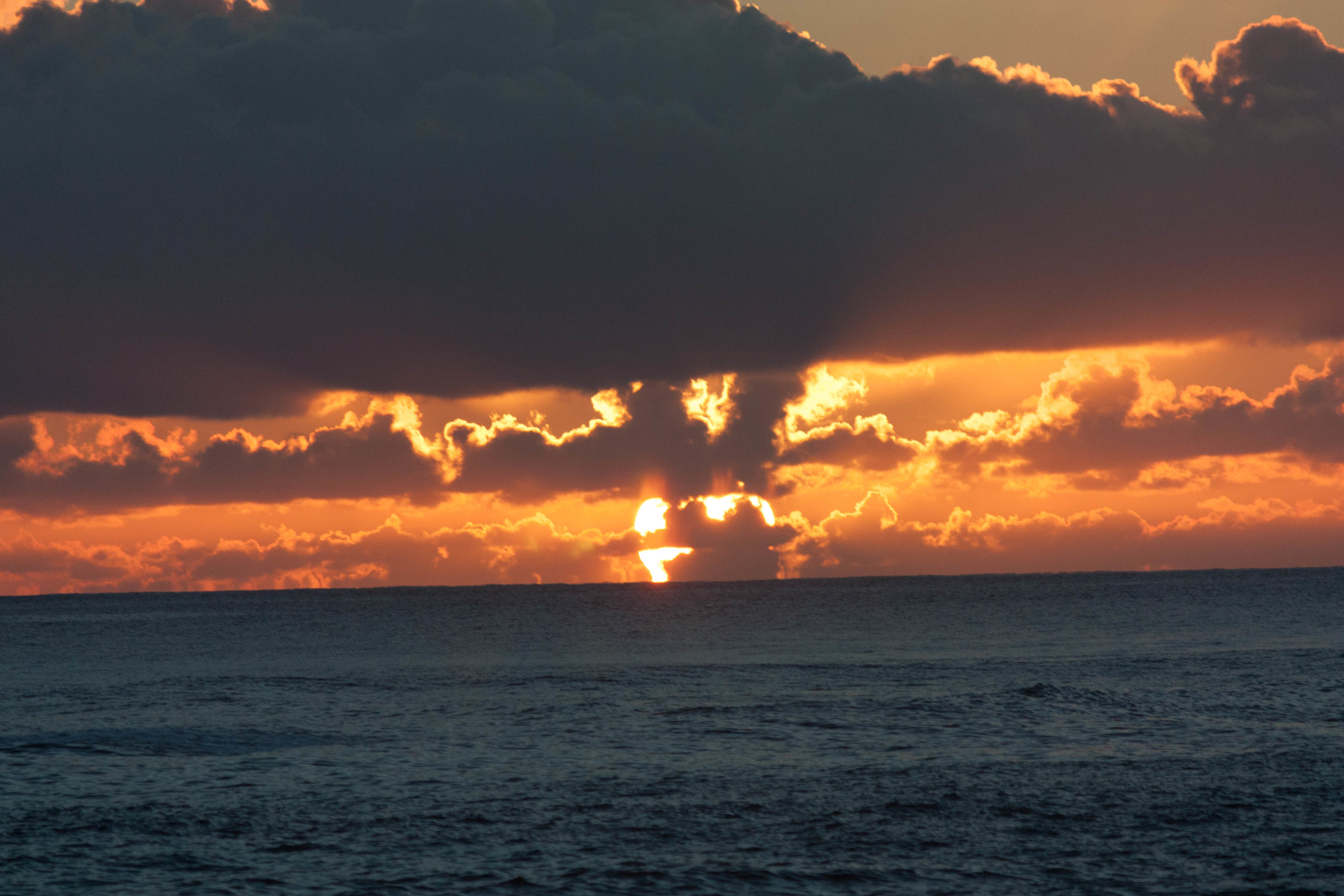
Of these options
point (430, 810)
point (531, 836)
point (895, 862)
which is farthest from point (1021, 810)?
point (430, 810)

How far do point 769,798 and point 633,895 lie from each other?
8.98m

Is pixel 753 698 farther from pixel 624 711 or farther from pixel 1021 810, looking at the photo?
pixel 1021 810

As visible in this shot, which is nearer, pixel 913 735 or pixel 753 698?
pixel 913 735

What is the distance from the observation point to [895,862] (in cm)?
2467

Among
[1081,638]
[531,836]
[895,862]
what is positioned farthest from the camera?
[1081,638]

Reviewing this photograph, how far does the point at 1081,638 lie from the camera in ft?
352

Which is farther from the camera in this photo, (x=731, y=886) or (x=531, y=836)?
(x=531, y=836)

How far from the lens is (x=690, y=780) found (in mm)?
34219

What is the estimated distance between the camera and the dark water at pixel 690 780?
79.9ft

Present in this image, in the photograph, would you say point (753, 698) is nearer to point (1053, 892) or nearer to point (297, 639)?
point (1053, 892)

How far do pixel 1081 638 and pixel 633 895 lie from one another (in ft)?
304

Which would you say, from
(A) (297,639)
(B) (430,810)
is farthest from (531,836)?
(A) (297,639)

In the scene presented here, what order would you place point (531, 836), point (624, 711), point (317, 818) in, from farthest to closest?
point (624, 711), point (317, 818), point (531, 836)

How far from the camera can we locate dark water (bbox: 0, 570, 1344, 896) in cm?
2434
